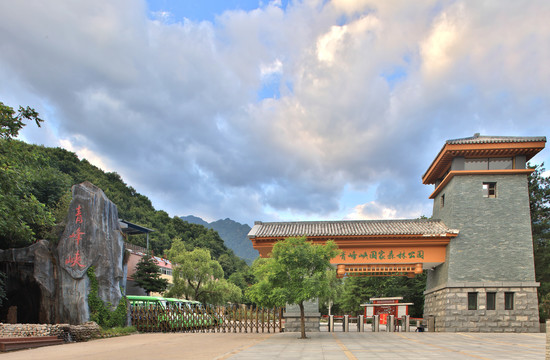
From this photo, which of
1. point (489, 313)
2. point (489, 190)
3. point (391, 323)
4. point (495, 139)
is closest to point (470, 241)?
point (489, 190)

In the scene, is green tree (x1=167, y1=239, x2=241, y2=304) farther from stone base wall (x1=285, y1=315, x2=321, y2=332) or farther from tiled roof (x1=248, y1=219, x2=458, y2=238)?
stone base wall (x1=285, y1=315, x2=321, y2=332)

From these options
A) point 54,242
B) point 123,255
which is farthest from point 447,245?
point 54,242

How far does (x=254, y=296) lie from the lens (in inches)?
541

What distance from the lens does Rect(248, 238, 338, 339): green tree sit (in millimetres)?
13031

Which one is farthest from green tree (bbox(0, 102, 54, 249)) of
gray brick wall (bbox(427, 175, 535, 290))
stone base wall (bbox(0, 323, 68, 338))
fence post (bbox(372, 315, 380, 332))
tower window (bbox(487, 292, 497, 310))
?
tower window (bbox(487, 292, 497, 310))

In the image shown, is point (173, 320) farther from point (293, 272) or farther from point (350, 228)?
point (350, 228)

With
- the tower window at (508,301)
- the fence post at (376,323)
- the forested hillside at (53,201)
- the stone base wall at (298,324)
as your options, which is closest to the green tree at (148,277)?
the forested hillside at (53,201)

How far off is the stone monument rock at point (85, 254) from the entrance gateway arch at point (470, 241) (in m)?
5.66

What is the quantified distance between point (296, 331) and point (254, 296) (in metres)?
4.93

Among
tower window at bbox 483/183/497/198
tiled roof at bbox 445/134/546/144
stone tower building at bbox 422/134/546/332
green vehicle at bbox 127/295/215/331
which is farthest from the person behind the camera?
green vehicle at bbox 127/295/215/331

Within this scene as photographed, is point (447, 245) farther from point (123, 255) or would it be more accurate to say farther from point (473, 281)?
point (123, 255)

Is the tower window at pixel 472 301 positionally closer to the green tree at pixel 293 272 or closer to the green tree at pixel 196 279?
the green tree at pixel 293 272

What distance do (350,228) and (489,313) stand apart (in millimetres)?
6329

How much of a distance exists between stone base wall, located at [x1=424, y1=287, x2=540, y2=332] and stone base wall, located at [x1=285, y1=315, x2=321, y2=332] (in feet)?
16.5
